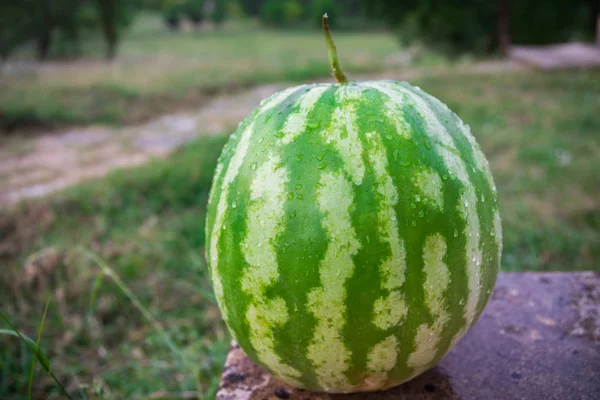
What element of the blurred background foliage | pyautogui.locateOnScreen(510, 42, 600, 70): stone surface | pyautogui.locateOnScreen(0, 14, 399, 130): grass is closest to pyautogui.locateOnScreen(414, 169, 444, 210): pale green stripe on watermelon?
pyautogui.locateOnScreen(0, 14, 399, 130): grass

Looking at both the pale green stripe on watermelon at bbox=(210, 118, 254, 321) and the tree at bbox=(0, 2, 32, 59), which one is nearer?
the pale green stripe on watermelon at bbox=(210, 118, 254, 321)

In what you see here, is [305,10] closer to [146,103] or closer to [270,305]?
[146,103]

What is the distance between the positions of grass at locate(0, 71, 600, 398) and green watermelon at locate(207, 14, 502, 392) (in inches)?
29.0

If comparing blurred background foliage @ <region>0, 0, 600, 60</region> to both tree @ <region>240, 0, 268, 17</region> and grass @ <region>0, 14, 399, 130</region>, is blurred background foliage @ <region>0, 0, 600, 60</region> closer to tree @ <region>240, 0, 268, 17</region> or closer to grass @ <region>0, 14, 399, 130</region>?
grass @ <region>0, 14, 399, 130</region>

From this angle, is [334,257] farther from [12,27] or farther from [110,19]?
[110,19]

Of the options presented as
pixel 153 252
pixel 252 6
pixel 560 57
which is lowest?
pixel 153 252

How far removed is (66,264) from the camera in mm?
2910

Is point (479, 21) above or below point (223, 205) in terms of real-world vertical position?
above

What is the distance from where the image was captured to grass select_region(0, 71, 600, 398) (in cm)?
234

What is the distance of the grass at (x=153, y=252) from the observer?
2336 millimetres

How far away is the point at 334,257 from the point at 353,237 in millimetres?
56

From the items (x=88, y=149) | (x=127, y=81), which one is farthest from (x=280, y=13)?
(x=88, y=149)

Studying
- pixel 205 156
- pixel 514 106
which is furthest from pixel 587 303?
pixel 514 106

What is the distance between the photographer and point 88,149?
5.82 m
